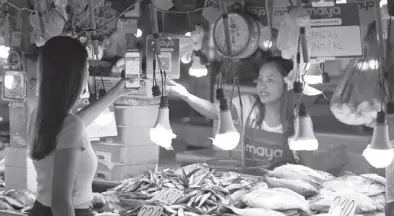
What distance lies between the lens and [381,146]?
299cm

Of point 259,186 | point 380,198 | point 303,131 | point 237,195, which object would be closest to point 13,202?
point 237,195

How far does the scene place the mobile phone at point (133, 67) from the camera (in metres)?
3.92

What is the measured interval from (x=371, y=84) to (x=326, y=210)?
1046mm

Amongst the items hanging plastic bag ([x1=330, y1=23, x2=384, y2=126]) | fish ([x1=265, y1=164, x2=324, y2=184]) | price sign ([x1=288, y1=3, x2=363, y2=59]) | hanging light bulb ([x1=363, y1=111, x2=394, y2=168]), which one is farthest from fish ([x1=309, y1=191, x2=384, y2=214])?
price sign ([x1=288, y1=3, x2=363, y2=59])

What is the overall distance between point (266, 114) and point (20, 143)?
2.35 metres

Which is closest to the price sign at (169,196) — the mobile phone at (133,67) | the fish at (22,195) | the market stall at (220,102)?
the market stall at (220,102)

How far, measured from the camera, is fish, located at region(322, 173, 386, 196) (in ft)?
12.4

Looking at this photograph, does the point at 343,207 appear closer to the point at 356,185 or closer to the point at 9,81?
the point at 356,185

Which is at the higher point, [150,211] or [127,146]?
[127,146]

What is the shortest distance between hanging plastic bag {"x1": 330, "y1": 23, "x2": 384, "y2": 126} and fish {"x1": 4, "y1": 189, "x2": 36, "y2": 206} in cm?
239

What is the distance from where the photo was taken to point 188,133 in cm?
965

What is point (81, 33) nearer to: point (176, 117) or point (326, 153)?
point (326, 153)

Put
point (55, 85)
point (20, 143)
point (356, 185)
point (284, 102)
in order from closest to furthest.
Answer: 1. point (55, 85)
2. point (356, 185)
3. point (20, 143)
4. point (284, 102)

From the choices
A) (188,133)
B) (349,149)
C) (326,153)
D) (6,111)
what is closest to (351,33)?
(326,153)
